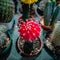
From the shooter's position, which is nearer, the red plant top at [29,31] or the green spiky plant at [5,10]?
the red plant top at [29,31]

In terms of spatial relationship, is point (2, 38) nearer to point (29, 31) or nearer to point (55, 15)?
point (29, 31)

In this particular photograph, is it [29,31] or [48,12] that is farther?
[48,12]

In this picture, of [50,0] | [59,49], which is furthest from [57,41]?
[50,0]

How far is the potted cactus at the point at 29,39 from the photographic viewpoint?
44.9 inches

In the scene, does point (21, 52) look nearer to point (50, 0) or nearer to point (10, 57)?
point (10, 57)

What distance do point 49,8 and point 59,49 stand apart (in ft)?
0.90

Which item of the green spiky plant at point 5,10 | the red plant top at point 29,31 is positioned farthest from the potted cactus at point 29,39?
the green spiky plant at point 5,10

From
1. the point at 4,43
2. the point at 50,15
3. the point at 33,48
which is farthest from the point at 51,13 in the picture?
the point at 4,43

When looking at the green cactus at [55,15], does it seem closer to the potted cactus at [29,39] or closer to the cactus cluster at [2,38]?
the potted cactus at [29,39]

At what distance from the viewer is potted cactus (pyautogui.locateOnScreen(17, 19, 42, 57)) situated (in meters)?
1.14

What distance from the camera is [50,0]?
4.56 ft

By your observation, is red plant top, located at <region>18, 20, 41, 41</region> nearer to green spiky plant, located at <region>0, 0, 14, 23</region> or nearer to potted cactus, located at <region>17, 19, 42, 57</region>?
potted cactus, located at <region>17, 19, 42, 57</region>

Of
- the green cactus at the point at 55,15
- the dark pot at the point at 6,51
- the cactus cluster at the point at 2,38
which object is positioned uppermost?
the green cactus at the point at 55,15

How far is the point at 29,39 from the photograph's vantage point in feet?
3.78
